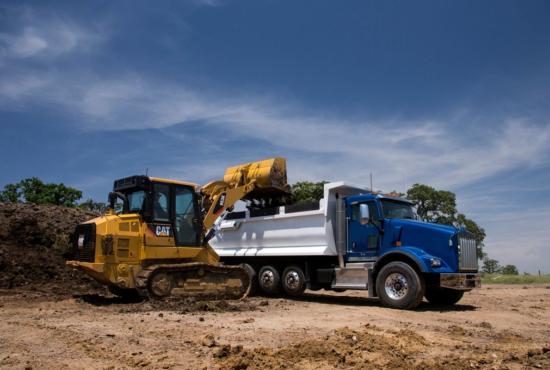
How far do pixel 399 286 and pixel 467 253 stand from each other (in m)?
2.00

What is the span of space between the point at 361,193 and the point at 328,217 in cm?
134

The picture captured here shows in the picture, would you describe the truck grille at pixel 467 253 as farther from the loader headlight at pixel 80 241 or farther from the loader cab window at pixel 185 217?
the loader headlight at pixel 80 241

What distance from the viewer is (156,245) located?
12203 mm

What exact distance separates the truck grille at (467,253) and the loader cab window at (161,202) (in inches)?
278

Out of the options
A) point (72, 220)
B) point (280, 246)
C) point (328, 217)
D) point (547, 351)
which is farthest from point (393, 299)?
point (72, 220)

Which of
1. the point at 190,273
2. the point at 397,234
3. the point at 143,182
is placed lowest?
the point at 190,273

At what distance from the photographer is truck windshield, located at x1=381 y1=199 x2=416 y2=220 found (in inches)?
511

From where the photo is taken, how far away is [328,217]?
13.6 metres

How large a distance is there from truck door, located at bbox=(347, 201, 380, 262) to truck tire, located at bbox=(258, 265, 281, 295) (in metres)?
2.42

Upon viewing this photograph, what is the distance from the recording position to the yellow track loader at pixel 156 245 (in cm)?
1150

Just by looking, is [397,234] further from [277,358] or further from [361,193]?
[277,358]

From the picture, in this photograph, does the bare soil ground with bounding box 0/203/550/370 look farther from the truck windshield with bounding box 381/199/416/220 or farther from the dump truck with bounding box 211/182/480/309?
the truck windshield with bounding box 381/199/416/220

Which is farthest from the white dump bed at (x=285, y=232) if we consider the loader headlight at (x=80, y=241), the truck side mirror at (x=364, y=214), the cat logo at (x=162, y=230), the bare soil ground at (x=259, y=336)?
the loader headlight at (x=80, y=241)

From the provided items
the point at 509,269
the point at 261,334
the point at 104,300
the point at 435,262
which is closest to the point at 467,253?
the point at 435,262
